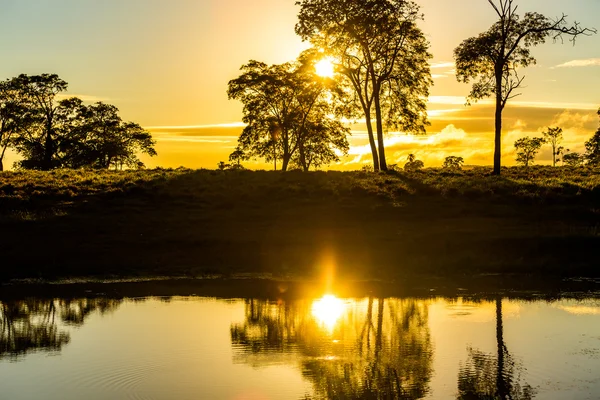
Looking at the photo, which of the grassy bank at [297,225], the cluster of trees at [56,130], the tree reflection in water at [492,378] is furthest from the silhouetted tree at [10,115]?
the tree reflection in water at [492,378]

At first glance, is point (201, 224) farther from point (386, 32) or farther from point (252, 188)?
point (386, 32)

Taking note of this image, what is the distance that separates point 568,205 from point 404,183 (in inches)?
481

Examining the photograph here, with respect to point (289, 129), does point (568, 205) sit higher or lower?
lower

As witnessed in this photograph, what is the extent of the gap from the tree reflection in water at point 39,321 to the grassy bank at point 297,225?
6593 mm

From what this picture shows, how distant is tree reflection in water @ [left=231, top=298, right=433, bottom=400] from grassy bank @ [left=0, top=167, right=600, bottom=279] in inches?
327

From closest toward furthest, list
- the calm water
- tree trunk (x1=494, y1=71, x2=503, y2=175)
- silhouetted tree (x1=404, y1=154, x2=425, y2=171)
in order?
1. the calm water
2. tree trunk (x1=494, y1=71, x2=503, y2=175)
3. silhouetted tree (x1=404, y1=154, x2=425, y2=171)

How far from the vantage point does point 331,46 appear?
217ft

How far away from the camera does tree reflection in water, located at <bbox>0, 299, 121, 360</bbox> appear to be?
20.5 metres

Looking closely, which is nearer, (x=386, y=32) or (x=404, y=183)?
(x=404, y=183)

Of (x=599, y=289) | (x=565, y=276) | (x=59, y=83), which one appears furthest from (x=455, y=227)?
(x=59, y=83)

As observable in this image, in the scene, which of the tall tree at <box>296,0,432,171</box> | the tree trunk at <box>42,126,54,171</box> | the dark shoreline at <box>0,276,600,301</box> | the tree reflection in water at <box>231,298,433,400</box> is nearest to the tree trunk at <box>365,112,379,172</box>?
the tall tree at <box>296,0,432,171</box>

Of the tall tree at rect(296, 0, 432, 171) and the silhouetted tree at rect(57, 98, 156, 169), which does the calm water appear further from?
the silhouetted tree at rect(57, 98, 156, 169)

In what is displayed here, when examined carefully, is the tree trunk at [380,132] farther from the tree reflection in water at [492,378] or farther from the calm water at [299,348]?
the tree reflection in water at [492,378]

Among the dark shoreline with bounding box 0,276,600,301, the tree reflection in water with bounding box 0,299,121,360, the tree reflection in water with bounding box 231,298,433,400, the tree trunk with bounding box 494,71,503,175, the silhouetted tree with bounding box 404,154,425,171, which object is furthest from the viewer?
the silhouetted tree with bounding box 404,154,425,171
